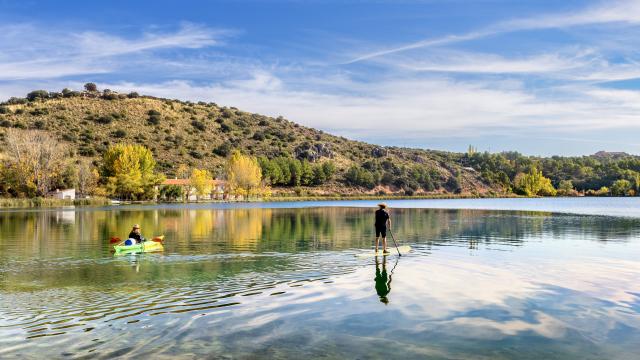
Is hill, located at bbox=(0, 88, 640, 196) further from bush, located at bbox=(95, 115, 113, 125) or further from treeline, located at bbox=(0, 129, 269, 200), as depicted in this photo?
treeline, located at bbox=(0, 129, 269, 200)

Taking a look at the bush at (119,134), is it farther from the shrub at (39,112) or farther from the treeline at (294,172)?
the treeline at (294,172)

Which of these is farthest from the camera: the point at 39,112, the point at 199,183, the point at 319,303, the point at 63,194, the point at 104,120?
the point at 104,120

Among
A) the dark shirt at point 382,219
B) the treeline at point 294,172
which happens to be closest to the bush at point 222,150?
the treeline at point 294,172

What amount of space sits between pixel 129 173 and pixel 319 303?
101808 mm

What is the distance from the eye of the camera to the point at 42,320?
44.0ft

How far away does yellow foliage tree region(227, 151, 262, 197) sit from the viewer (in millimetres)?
132750

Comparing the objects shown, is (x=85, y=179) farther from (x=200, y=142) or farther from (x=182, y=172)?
(x=200, y=142)

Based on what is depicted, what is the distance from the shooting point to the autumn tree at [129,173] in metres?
110

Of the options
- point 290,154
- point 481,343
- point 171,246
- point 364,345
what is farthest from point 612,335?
point 290,154

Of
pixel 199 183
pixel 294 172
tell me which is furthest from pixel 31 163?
pixel 294 172

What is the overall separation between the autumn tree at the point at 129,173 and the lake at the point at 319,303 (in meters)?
82.8

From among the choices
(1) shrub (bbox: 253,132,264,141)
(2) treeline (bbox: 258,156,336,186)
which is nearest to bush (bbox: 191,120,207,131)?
(1) shrub (bbox: 253,132,264,141)

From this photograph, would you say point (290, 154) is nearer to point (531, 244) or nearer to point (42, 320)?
point (531, 244)

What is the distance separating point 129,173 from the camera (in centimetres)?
11038
